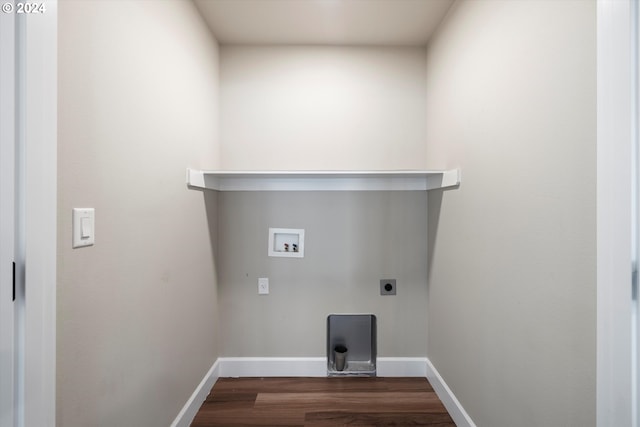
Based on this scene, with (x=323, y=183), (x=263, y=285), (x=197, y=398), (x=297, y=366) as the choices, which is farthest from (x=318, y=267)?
(x=197, y=398)

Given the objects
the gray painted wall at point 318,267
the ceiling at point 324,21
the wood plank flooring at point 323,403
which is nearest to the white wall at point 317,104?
the ceiling at point 324,21

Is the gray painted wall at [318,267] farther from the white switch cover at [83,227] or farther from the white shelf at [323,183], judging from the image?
the white switch cover at [83,227]

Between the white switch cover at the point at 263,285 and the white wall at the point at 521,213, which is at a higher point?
the white wall at the point at 521,213

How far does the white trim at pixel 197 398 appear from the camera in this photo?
1743 millimetres

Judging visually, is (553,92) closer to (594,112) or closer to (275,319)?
(594,112)

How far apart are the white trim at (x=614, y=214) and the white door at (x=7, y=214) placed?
55.9 inches

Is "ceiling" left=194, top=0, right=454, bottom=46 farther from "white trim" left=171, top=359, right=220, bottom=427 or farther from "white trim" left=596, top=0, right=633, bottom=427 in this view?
"white trim" left=171, top=359, right=220, bottom=427

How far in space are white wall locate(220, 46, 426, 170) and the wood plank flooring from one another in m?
1.49

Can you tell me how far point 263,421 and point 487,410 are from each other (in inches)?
46.0

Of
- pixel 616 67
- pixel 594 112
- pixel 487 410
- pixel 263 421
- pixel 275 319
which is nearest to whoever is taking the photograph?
pixel 616 67

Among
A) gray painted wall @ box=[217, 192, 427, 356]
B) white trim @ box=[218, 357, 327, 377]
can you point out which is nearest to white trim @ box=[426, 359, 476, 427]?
gray painted wall @ box=[217, 192, 427, 356]

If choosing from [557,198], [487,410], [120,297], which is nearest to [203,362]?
[120,297]

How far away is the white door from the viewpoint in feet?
2.48

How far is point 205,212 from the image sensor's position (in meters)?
2.09
